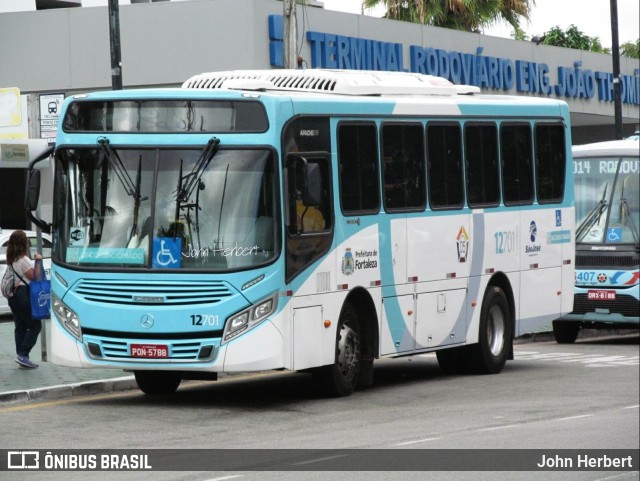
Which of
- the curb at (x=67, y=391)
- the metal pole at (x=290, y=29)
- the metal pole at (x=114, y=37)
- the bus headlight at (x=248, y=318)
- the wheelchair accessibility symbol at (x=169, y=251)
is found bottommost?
the curb at (x=67, y=391)

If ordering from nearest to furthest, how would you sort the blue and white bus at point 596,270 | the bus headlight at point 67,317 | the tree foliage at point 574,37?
the tree foliage at point 574,37 → the bus headlight at point 67,317 → the blue and white bus at point 596,270

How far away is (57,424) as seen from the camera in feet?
41.3

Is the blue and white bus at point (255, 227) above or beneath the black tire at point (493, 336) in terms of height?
above

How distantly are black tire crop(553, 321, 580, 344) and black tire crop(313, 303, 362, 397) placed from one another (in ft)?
25.1

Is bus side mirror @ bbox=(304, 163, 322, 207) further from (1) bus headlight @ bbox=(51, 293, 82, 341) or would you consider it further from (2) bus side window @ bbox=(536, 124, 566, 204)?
(2) bus side window @ bbox=(536, 124, 566, 204)

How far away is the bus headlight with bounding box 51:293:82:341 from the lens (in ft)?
45.5

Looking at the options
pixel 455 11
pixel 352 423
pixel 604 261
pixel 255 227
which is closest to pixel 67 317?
pixel 255 227

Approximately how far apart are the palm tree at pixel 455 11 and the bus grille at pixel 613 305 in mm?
18170

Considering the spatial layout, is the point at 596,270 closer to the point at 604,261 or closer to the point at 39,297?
the point at 604,261

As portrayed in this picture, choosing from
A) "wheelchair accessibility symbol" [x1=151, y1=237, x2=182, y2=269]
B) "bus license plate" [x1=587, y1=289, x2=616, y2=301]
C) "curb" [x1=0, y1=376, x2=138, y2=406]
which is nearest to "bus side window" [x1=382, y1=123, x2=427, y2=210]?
"wheelchair accessibility symbol" [x1=151, y1=237, x2=182, y2=269]

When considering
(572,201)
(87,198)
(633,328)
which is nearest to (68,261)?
(87,198)

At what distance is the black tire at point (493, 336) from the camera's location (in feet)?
55.6

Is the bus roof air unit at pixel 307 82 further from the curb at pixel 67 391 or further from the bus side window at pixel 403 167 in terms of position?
the curb at pixel 67 391

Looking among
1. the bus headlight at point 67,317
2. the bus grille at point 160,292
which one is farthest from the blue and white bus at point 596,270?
the bus headlight at point 67,317
